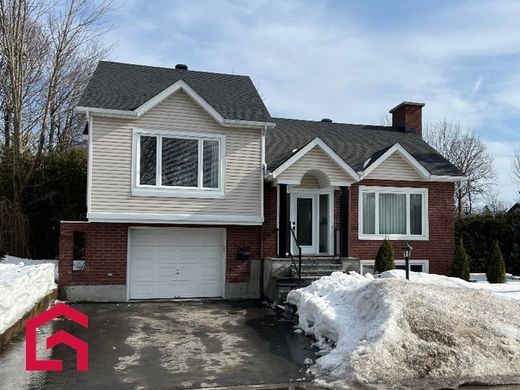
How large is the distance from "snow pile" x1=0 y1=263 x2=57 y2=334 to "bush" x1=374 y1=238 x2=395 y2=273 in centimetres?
966

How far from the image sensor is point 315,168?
14617 mm

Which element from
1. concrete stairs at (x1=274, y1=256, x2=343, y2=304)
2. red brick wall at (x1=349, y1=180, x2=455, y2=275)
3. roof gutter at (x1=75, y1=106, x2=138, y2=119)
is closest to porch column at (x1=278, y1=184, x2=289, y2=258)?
concrete stairs at (x1=274, y1=256, x2=343, y2=304)

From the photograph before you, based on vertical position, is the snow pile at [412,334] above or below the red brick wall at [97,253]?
below

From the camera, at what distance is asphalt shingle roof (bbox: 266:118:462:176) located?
55.1 feet

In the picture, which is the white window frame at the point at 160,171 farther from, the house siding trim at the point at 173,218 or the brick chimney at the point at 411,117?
the brick chimney at the point at 411,117

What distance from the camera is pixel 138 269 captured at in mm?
13836

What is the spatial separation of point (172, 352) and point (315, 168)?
792 centimetres

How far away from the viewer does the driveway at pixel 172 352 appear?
22.3 ft

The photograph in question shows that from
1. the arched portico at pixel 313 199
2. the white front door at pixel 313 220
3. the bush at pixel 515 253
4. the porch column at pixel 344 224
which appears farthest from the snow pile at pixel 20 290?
the bush at pixel 515 253

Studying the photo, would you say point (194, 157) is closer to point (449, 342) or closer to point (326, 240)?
point (326, 240)

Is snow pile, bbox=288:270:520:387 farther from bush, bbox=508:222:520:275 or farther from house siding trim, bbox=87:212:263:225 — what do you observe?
bush, bbox=508:222:520:275

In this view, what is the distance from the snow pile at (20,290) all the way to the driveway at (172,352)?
547 millimetres

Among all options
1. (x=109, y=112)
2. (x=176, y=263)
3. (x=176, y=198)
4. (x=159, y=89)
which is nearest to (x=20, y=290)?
(x=176, y=198)

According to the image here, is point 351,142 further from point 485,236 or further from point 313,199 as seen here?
point 485,236
